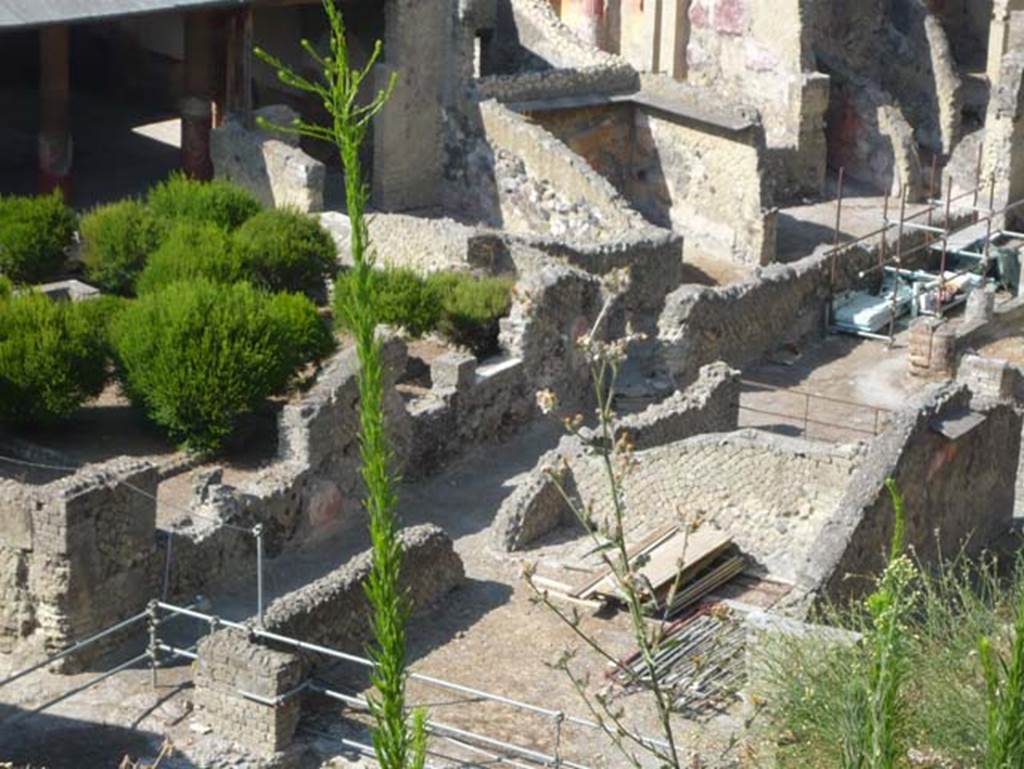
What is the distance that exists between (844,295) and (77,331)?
10.2 m

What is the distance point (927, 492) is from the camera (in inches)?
806

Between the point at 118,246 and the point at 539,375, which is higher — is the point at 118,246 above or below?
above

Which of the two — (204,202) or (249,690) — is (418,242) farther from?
(249,690)

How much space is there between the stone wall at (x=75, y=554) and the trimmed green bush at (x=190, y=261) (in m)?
6.23

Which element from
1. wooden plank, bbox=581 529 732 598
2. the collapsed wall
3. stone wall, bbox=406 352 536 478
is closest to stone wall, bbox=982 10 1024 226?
stone wall, bbox=406 352 536 478

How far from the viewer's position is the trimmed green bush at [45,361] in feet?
70.2

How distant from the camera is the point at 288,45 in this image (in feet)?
107

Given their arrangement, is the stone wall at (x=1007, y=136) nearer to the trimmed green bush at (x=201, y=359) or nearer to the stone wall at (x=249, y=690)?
the trimmed green bush at (x=201, y=359)

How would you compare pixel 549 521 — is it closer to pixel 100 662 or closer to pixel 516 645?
pixel 516 645

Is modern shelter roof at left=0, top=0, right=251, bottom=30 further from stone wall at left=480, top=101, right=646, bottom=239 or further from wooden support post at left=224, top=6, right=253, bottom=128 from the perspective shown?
stone wall at left=480, top=101, right=646, bottom=239

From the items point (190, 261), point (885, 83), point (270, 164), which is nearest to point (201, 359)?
point (190, 261)

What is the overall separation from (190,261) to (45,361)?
3215mm

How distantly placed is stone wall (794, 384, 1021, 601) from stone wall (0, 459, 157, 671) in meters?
5.01

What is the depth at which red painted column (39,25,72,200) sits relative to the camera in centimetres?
2802
